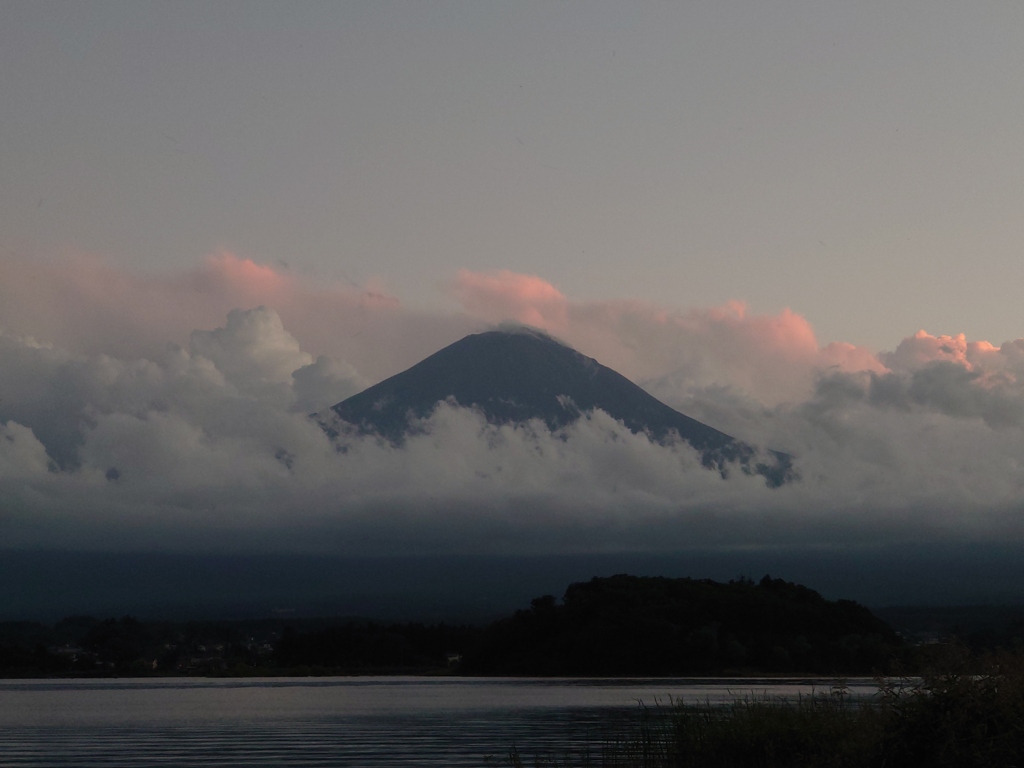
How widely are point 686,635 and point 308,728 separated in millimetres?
117342

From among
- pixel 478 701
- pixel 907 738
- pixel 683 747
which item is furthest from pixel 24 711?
pixel 907 738

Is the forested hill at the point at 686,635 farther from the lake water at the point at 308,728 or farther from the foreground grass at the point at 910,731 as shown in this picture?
the foreground grass at the point at 910,731

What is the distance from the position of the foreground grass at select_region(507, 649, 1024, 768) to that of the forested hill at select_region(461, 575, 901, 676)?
139 metres

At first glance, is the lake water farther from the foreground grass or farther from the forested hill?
the forested hill

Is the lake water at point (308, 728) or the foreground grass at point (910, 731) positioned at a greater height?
the foreground grass at point (910, 731)

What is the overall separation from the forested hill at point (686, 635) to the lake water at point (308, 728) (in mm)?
64861

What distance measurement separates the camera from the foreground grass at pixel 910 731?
29469 mm

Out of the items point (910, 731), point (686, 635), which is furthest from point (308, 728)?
point (686, 635)

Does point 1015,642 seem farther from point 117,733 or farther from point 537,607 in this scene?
point 537,607

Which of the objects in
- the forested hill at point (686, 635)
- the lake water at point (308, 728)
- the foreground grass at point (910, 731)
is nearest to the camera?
the foreground grass at point (910, 731)

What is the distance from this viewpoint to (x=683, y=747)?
4006 centimetres

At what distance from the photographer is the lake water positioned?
52031 millimetres

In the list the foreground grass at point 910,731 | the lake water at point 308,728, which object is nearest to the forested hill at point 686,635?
the lake water at point 308,728

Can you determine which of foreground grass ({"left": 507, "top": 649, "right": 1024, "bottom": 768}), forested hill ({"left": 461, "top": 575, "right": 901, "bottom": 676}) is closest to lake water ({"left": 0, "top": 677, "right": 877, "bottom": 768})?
foreground grass ({"left": 507, "top": 649, "right": 1024, "bottom": 768})
